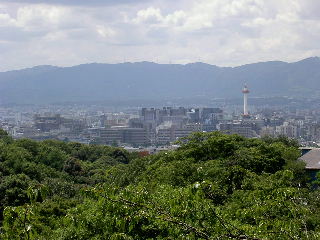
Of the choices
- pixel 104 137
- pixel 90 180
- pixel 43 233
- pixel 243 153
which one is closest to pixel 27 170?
pixel 90 180

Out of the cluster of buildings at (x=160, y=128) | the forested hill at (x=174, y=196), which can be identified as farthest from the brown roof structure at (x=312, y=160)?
the cluster of buildings at (x=160, y=128)

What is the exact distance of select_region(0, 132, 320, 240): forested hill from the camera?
5.31m

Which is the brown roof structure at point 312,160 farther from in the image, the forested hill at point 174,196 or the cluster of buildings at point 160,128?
the cluster of buildings at point 160,128

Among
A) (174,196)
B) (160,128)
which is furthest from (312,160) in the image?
(160,128)

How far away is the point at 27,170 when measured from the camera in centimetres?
2636

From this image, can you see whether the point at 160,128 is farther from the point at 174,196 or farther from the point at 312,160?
the point at 174,196

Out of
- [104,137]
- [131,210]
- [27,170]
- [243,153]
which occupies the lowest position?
[104,137]

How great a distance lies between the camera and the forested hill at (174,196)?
5306 mm

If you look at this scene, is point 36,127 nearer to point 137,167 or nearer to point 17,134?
point 17,134

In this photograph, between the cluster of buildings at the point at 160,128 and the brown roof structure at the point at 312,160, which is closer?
the brown roof structure at the point at 312,160

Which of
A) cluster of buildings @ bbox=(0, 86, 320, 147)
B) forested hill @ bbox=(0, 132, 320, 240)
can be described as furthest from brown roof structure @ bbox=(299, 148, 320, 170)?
cluster of buildings @ bbox=(0, 86, 320, 147)

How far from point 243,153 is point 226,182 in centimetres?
286

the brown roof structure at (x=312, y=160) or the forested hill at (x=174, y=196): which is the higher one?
the forested hill at (x=174, y=196)

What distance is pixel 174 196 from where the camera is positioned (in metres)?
7.35
